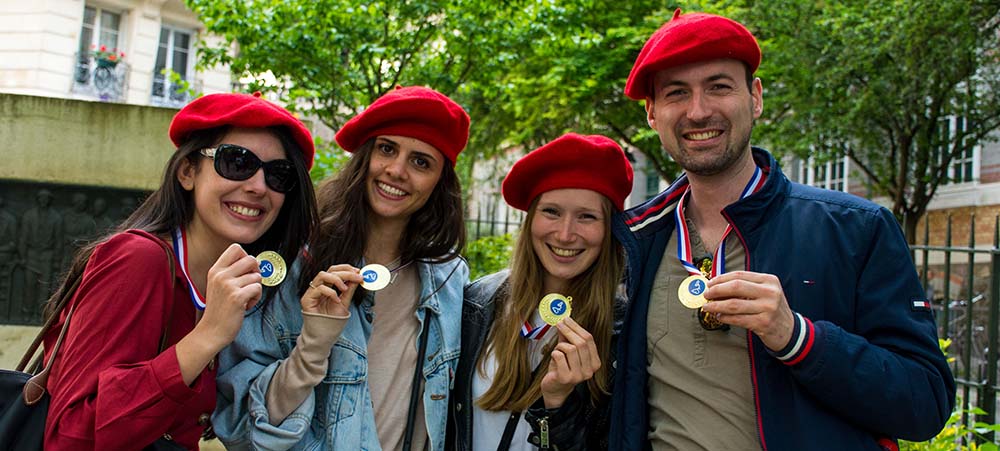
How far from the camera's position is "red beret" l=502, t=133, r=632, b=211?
3.52m

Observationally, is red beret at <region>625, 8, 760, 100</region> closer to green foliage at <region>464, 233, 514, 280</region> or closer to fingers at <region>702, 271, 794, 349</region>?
fingers at <region>702, 271, 794, 349</region>

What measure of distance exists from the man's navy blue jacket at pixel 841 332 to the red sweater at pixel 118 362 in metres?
1.88

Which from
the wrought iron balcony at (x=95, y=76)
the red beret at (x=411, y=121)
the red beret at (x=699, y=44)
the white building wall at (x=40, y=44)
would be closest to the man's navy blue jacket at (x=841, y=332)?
the red beret at (x=699, y=44)

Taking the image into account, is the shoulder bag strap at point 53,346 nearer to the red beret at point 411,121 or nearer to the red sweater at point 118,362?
the red sweater at point 118,362

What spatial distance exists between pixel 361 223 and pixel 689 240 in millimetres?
1373

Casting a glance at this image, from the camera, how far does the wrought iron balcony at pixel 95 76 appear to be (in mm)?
23859

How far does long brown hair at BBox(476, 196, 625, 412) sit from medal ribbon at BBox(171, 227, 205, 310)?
4.05ft

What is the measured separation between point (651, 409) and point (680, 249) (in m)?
0.61

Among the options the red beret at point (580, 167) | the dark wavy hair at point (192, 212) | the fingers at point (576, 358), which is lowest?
the fingers at point (576, 358)

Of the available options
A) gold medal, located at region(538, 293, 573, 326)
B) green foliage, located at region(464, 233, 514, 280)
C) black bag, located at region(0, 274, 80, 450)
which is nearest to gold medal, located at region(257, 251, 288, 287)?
black bag, located at region(0, 274, 80, 450)

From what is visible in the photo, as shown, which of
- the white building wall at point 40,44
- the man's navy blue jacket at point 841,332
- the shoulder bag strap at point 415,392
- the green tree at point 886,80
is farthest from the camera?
the white building wall at point 40,44

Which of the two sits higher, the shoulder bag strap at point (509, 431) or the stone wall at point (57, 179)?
the stone wall at point (57, 179)

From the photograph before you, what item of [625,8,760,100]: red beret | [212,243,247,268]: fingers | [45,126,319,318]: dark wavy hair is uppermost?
[625,8,760,100]: red beret

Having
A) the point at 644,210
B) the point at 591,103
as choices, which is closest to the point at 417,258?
the point at 644,210
